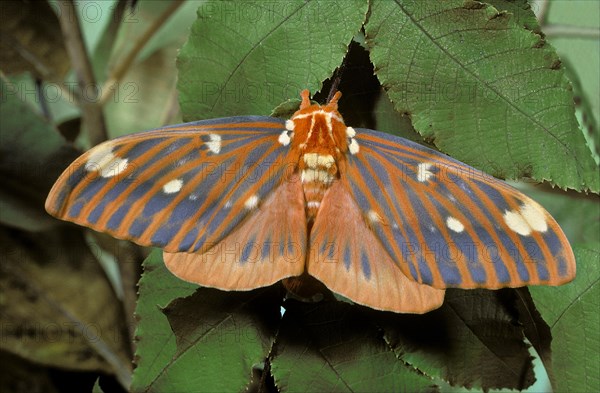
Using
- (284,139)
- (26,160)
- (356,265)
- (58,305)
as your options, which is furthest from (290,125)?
(58,305)

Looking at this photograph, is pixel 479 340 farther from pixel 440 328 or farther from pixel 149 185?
pixel 149 185

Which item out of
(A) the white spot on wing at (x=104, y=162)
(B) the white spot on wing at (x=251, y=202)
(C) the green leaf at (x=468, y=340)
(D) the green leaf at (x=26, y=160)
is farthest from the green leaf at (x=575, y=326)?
(D) the green leaf at (x=26, y=160)

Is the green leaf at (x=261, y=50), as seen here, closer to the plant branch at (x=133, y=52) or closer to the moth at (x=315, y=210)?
the moth at (x=315, y=210)

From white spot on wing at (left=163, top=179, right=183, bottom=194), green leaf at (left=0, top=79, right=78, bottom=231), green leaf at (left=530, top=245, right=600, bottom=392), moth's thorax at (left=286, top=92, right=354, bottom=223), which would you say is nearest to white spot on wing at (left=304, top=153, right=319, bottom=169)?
moth's thorax at (left=286, top=92, right=354, bottom=223)

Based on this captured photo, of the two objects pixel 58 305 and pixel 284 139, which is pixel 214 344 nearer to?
pixel 284 139

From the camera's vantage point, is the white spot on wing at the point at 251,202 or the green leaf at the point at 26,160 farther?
the green leaf at the point at 26,160

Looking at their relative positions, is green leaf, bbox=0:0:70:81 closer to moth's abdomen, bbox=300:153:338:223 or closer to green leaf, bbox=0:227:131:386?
green leaf, bbox=0:227:131:386
